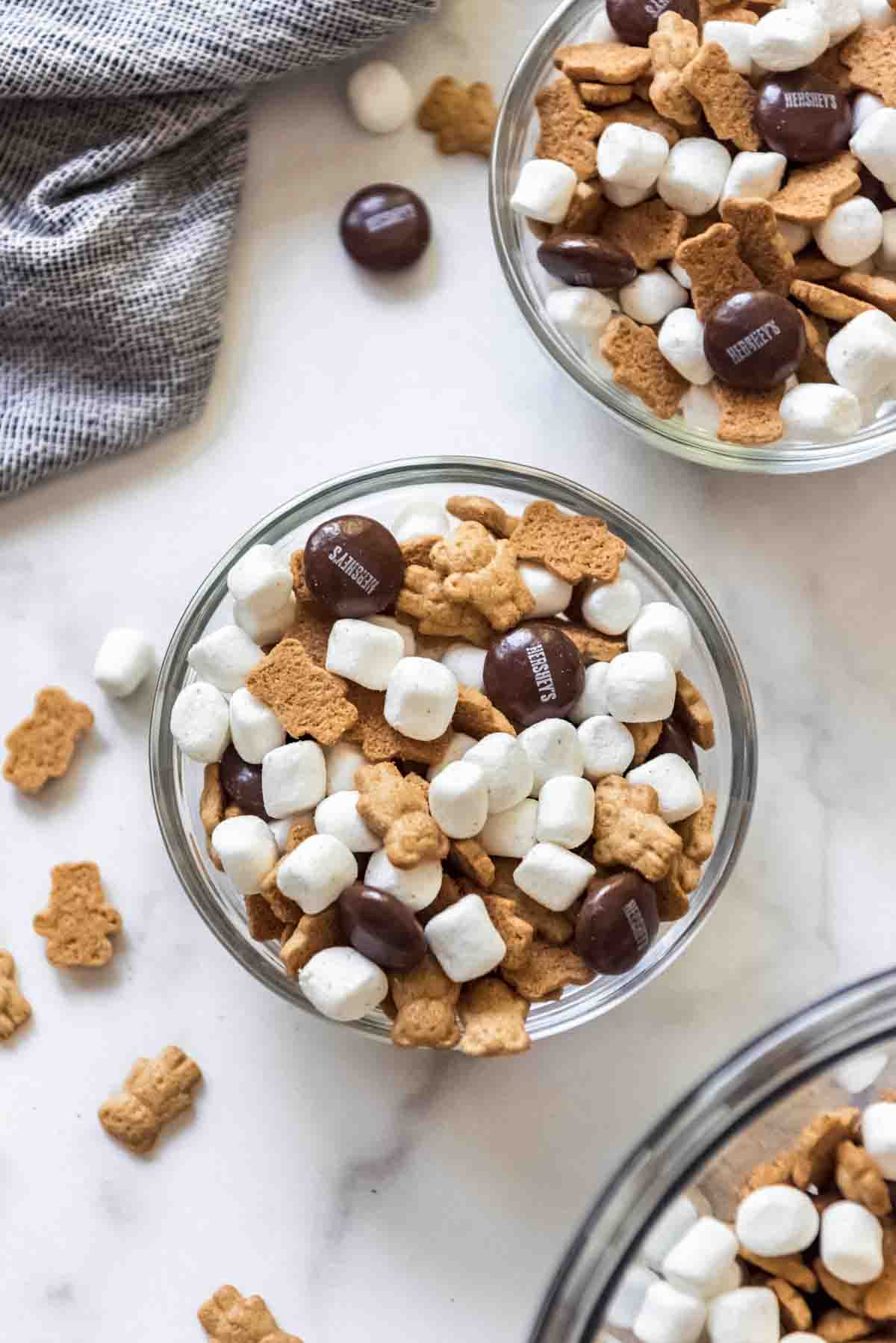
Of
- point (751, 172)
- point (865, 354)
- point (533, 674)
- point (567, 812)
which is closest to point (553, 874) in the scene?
point (567, 812)

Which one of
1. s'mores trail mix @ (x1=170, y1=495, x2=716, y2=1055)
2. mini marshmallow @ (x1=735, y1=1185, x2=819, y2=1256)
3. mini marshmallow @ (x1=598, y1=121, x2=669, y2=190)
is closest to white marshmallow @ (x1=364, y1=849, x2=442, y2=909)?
s'mores trail mix @ (x1=170, y1=495, x2=716, y2=1055)

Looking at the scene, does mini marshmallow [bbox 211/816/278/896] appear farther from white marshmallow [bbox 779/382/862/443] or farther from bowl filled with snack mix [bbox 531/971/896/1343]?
white marshmallow [bbox 779/382/862/443]

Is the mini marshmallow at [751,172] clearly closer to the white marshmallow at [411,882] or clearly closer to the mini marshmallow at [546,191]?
the mini marshmallow at [546,191]

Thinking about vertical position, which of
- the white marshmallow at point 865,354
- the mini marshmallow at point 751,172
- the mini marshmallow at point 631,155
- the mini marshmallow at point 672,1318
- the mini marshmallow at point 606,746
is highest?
the mini marshmallow at point 631,155

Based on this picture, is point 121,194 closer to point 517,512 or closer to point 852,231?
point 517,512

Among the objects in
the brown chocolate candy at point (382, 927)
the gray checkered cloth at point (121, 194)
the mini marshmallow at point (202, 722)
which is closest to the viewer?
the brown chocolate candy at point (382, 927)

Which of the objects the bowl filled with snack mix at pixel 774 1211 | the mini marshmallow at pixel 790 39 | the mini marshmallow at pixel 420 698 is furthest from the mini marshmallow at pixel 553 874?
the mini marshmallow at pixel 790 39

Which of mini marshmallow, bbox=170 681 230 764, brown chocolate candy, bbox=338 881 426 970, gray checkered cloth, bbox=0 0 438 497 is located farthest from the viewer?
gray checkered cloth, bbox=0 0 438 497
